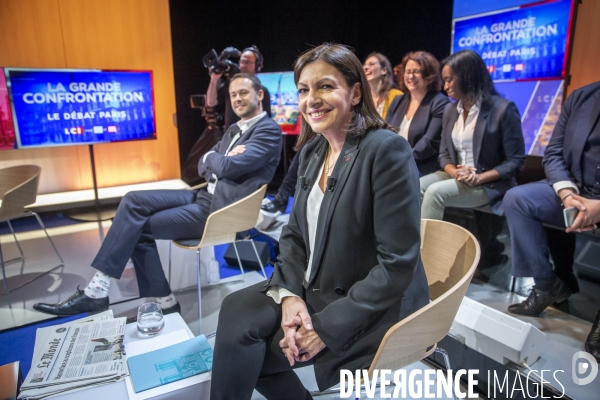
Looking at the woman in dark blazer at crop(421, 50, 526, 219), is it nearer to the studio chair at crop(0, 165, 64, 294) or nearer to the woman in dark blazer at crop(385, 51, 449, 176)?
the woman in dark blazer at crop(385, 51, 449, 176)

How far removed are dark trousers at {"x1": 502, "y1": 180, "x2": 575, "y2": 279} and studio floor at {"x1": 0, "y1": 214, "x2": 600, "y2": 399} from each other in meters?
0.21

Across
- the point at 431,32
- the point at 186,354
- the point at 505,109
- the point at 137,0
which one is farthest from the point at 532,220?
the point at 137,0

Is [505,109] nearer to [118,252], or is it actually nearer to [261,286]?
[261,286]

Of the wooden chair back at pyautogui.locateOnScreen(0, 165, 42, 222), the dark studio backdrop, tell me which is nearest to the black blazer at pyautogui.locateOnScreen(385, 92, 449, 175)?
the dark studio backdrop

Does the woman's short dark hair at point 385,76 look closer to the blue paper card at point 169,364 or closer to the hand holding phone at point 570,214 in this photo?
the hand holding phone at point 570,214

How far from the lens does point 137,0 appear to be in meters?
5.02

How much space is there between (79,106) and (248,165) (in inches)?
100

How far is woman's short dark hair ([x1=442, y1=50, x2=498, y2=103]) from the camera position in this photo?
266 centimetres

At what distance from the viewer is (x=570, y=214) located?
216 cm

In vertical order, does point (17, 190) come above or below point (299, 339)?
above

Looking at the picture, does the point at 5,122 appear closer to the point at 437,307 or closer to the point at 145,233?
the point at 145,233

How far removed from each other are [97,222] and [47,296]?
5.80ft

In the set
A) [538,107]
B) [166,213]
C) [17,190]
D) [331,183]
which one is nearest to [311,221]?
[331,183]

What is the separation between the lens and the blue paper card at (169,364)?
143 centimetres
